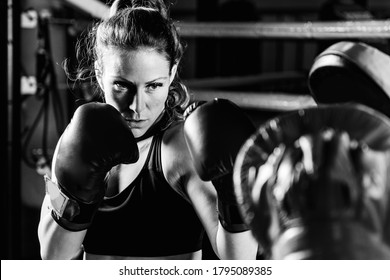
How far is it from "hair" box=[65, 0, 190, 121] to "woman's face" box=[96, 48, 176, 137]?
0.04 ft

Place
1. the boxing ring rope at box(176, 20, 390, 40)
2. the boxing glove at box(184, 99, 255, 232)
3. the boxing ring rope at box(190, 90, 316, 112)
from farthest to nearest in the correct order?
the boxing ring rope at box(190, 90, 316, 112) → the boxing ring rope at box(176, 20, 390, 40) → the boxing glove at box(184, 99, 255, 232)

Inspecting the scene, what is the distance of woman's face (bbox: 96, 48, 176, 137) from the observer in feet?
2.58

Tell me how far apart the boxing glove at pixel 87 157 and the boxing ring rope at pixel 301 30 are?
0.34 metres

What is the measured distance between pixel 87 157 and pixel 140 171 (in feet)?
0.43

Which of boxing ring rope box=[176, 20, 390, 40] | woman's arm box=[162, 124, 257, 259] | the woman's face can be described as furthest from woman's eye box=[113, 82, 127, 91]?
boxing ring rope box=[176, 20, 390, 40]

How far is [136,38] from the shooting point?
30.9 inches

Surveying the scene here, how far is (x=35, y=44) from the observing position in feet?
4.99

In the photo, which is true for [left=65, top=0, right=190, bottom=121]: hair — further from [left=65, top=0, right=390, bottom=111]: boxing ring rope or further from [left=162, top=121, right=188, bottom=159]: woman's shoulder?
[left=65, top=0, right=390, bottom=111]: boxing ring rope

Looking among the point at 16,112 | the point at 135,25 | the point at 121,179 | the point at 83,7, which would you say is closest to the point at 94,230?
the point at 121,179

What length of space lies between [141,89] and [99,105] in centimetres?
6

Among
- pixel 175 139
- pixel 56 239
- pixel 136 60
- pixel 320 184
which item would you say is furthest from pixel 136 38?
pixel 320 184

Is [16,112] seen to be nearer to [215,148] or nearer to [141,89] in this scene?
[141,89]

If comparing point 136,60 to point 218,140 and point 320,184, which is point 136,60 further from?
point 320,184

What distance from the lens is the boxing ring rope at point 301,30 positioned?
111 centimetres
